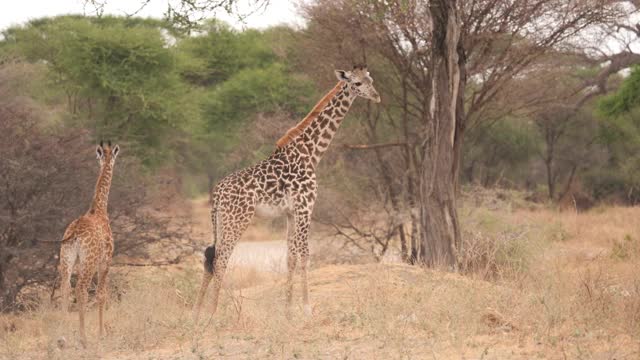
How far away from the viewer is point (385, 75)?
1734cm

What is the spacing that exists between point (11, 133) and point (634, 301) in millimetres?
7226

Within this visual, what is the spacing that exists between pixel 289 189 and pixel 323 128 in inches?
29.5

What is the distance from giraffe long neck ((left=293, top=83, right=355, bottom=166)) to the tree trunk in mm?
2982

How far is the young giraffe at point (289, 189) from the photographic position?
26.9 feet

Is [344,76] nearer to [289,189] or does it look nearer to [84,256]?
[289,189]

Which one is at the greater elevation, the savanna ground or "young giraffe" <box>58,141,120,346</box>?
"young giraffe" <box>58,141,120,346</box>

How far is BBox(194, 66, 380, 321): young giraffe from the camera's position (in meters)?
8.20

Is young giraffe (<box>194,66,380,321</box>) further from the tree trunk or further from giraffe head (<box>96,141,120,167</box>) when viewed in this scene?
the tree trunk

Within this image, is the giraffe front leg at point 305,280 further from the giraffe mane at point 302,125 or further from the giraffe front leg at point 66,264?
the giraffe front leg at point 66,264

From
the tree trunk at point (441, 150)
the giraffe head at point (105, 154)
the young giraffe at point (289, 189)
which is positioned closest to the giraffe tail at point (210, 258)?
the young giraffe at point (289, 189)

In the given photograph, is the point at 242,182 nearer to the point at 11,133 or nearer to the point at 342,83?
the point at 342,83

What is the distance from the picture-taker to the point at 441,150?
11.8 metres

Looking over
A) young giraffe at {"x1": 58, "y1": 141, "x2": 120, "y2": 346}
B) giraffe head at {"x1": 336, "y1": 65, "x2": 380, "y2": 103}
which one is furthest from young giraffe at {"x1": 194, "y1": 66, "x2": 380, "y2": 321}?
young giraffe at {"x1": 58, "y1": 141, "x2": 120, "y2": 346}

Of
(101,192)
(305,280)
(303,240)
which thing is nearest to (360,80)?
(303,240)
